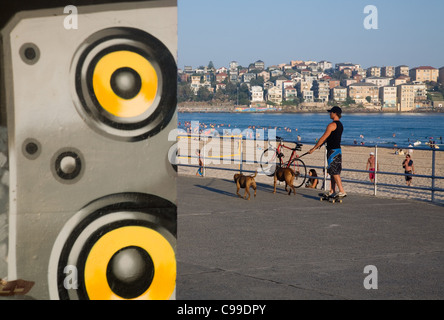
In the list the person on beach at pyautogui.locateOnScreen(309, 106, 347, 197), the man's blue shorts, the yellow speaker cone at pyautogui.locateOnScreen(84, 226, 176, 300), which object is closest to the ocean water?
the person on beach at pyautogui.locateOnScreen(309, 106, 347, 197)

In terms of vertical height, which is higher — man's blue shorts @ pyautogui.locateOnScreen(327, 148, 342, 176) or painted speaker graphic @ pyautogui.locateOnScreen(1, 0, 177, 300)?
painted speaker graphic @ pyautogui.locateOnScreen(1, 0, 177, 300)

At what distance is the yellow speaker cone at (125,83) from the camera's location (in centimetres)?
338

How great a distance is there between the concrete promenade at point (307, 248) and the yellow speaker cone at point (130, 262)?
186 cm

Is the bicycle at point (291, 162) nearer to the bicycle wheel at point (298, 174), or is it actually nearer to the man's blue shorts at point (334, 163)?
the bicycle wheel at point (298, 174)

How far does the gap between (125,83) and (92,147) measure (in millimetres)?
376

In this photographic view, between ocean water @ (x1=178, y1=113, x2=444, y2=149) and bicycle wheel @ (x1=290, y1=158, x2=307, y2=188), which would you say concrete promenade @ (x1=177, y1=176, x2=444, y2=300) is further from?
ocean water @ (x1=178, y1=113, x2=444, y2=149)

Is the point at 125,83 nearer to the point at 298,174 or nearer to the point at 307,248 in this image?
the point at 307,248

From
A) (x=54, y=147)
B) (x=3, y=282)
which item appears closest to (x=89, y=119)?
(x=54, y=147)

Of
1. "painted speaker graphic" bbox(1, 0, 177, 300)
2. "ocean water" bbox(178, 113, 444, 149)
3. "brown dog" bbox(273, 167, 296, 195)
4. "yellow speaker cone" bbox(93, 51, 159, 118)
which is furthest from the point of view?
"ocean water" bbox(178, 113, 444, 149)

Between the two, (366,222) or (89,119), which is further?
(366,222)

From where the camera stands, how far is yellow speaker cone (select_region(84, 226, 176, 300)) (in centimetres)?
338

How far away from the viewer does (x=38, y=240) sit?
3.29m

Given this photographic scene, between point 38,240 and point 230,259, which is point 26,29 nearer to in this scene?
point 38,240
